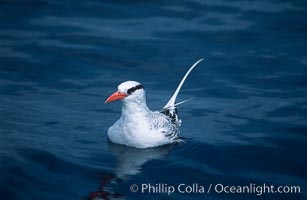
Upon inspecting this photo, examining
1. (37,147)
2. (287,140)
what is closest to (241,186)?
(287,140)

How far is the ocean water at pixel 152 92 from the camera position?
Answer: 1218cm

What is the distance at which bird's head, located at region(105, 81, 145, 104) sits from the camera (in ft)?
40.5

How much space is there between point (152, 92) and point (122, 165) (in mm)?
4207

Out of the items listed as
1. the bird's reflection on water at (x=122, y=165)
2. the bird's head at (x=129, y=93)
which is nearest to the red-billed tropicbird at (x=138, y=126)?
the bird's head at (x=129, y=93)

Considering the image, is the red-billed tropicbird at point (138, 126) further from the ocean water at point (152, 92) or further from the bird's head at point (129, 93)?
the ocean water at point (152, 92)

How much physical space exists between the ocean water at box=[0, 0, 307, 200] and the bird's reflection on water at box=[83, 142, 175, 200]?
0.9 inches

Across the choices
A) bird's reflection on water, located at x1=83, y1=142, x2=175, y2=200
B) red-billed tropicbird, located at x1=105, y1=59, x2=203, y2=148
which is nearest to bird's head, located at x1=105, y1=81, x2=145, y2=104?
red-billed tropicbird, located at x1=105, y1=59, x2=203, y2=148

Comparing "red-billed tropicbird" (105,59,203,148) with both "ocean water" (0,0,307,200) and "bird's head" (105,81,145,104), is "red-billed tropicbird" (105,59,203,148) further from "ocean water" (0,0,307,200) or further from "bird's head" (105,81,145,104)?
"ocean water" (0,0,307,200)

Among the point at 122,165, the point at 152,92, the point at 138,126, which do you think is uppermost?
the point at 152,92

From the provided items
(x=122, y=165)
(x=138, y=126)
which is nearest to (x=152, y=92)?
(x=138, y=126)

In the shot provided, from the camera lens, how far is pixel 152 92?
16.3m

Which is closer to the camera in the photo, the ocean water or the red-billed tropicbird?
the ocean water

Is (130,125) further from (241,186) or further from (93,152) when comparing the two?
(241,186)

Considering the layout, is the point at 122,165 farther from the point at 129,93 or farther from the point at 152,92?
the point at 152,92
